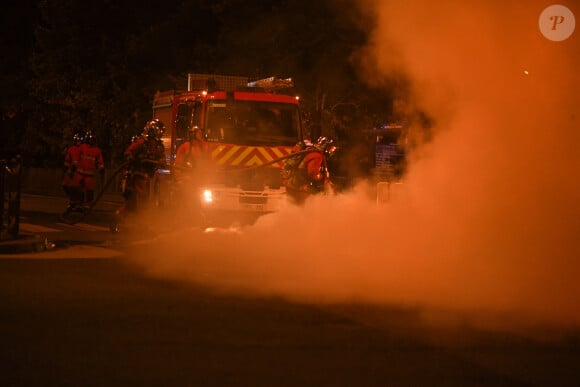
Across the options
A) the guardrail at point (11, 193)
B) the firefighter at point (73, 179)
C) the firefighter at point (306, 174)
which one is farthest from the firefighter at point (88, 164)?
the firefighter at point (306, 174)

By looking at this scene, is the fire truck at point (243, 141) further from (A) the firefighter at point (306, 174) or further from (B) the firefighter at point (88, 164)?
(B) the firefighter at point (88, 164)

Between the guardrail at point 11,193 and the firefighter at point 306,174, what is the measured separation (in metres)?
4.62

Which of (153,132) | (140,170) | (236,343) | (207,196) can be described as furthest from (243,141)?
(236,343)

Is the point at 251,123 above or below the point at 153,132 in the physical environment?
above

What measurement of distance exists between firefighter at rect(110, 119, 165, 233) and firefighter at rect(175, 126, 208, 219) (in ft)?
1.59

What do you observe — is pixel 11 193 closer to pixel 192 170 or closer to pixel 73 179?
pixel 192 170

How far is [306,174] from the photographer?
16391mm

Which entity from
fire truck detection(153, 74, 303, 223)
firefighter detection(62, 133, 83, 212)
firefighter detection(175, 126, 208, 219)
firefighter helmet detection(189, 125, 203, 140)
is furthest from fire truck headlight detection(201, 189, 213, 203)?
firefighter detection(62, 133, 83, 212)

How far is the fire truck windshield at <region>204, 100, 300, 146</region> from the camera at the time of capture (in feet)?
55.5

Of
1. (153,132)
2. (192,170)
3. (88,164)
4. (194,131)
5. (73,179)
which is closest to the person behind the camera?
(153,132)

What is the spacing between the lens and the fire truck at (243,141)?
16.5 m

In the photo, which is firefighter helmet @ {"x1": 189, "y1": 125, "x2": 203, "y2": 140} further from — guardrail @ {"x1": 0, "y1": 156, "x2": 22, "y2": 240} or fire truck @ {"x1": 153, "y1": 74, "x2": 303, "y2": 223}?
guardrail @ {"x1": 0, "y1": 156, "x2": 22, "y2": 240}

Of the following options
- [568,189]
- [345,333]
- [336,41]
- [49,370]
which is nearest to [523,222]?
[568,189]

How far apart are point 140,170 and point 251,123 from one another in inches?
88.4
